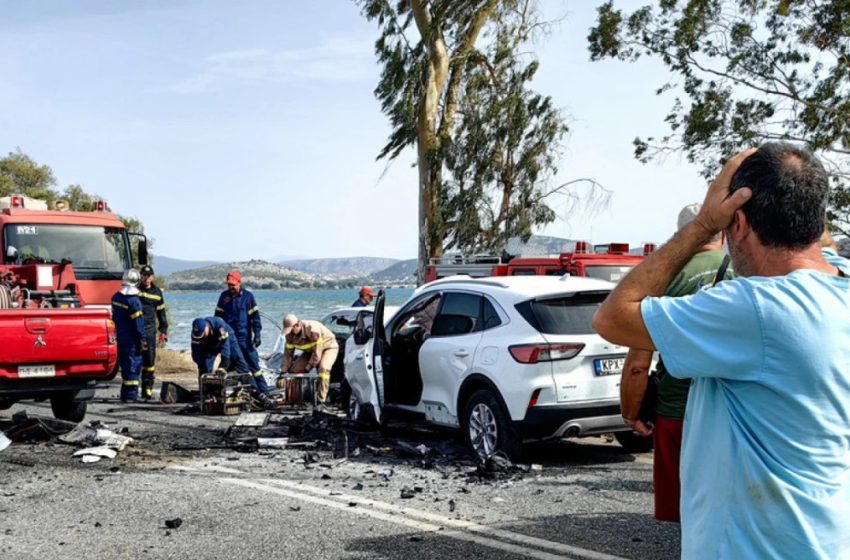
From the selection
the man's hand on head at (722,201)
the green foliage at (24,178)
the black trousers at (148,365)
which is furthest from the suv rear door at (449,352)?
the green foliage at (24,178)

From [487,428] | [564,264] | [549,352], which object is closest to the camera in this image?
[549,352]

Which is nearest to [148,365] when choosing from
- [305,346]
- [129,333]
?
[129,333]

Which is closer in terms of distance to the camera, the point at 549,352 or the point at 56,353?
the point at 549,352

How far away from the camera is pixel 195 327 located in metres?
12.5

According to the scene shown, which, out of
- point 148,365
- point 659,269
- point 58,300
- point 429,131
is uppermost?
point 429,131

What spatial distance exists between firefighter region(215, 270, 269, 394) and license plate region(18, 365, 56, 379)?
392cm

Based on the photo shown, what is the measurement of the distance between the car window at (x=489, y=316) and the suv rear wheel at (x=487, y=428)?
0.62 meters

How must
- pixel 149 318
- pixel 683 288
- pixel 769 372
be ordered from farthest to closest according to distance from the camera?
pixel 149 318
pixel 683 288
pixel 769 372

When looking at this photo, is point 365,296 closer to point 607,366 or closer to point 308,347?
point 308,347

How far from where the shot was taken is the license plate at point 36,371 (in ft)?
31.4

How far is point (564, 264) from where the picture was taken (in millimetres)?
14023

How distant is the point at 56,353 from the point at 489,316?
195 inches

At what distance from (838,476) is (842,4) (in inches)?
812

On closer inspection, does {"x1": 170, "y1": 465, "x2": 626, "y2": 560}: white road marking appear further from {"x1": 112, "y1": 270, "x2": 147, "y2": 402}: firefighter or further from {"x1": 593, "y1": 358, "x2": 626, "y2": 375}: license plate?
{"x1": 112, "y1": 270, "x2": 147, "y2": 402}: firefighter
